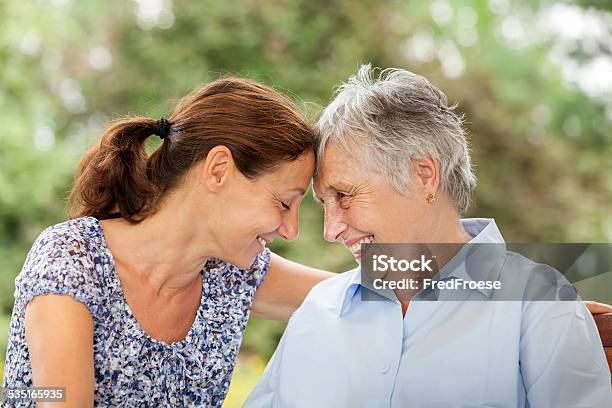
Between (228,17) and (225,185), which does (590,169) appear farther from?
(225,185)

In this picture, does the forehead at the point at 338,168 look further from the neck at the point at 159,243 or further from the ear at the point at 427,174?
the neck at the point at 159,243

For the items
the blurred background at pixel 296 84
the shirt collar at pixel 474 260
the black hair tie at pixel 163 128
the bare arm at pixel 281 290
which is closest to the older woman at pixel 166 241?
the black hair tie at pixel 163 128

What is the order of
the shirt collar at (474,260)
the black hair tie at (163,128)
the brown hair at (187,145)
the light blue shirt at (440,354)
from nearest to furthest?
the light blue shirt at (440,354) < the shirt collar at (474,260) < the brown hair at (187,145) < the black hair tie at (163,128)

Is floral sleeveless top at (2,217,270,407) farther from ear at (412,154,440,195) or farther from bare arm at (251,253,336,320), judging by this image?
ear at (412,154,440,195)

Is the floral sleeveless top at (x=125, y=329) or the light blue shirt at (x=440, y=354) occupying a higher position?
the floral sleeveless top at (x=125, y=329)

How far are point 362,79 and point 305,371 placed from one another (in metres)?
0.71

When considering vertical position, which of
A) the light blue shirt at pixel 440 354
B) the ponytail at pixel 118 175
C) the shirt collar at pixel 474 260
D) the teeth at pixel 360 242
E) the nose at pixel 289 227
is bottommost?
the light blue shirt at pixel 440 354

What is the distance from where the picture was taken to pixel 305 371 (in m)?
1.88

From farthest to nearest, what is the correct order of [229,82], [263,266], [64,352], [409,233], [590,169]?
[590,169] < [263,266] < [229,82] < [409,233] < [64,352]

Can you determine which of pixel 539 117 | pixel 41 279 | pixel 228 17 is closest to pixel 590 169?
pixel 539 117

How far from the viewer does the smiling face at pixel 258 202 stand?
1.91 m

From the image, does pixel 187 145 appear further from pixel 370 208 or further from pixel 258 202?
pixel 370 208

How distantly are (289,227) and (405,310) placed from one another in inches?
13.7

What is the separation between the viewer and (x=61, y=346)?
5.59 feet
